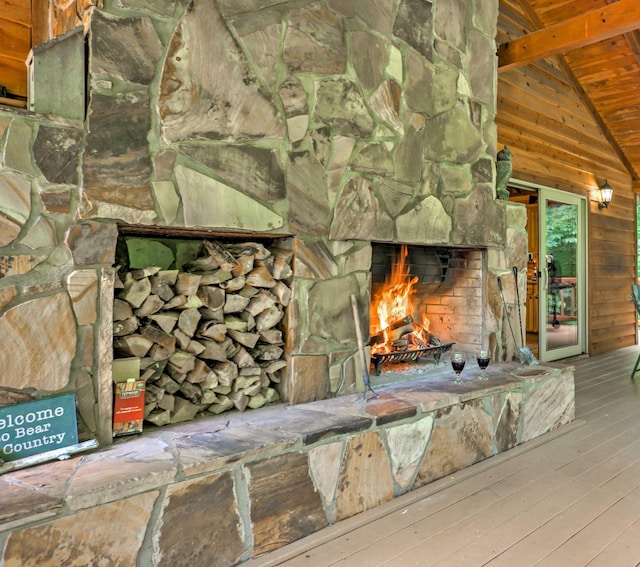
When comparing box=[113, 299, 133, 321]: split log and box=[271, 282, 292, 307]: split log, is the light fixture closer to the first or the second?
box=[271, 282, 292, 307]: split log

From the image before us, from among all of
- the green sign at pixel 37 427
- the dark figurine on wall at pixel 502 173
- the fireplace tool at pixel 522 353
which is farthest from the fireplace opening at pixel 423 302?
the green sign at pixel 37 427

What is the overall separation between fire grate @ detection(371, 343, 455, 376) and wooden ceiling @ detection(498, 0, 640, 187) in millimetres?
2652

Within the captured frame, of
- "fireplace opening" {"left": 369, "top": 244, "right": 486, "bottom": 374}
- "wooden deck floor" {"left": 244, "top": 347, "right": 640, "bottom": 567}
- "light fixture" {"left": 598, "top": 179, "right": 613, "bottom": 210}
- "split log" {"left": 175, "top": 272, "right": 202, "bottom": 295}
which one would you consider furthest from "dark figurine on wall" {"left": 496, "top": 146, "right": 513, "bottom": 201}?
"light fixture" {"left": 598, "top": 179, "right": 613, "bottom": 210}

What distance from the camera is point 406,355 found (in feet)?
11.1

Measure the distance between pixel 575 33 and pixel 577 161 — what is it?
249cm

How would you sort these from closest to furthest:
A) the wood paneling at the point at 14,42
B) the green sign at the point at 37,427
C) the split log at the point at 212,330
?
the green sign at the point at 37,427 → the split log at the point at 212,330 → the wood paneling at the point at 14,42

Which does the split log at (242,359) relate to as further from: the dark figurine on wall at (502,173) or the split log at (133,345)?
the dark figurine on wall at (502,173)

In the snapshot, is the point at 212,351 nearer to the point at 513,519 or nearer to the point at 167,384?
the point at 167,384

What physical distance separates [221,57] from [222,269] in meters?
0.92

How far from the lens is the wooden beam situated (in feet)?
12.9

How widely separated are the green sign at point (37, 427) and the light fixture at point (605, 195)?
6710 millimetres

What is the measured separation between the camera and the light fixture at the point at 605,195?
264 inches

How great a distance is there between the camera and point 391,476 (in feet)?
8.39

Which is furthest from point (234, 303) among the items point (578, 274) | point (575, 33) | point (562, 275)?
point (578, 274)
